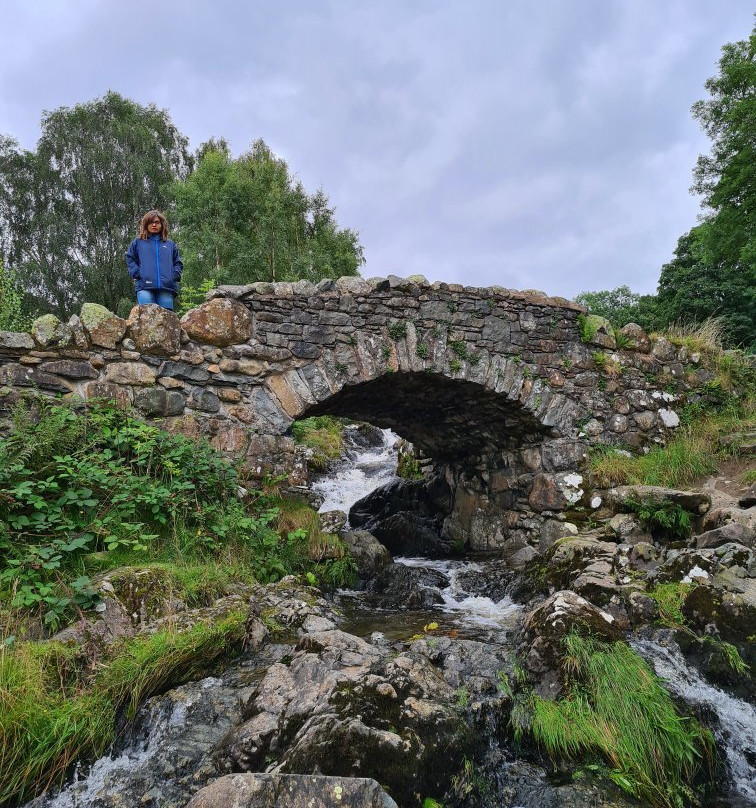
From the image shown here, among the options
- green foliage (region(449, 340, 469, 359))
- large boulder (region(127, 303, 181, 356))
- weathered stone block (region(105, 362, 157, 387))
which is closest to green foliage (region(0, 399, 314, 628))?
weathered stone block (region(105, 362, 157, 387))

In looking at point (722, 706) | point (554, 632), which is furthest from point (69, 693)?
point (722, 706)

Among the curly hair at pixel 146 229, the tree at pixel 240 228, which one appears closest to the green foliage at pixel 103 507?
the curly hair at pixel 146 229

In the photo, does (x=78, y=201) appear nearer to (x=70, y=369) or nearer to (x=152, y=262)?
(x=152, y=262)

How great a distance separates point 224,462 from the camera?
479 centimetres

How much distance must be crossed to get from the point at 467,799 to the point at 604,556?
3203 millimetres

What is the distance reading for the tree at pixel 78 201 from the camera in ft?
67.3

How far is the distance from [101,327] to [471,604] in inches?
184

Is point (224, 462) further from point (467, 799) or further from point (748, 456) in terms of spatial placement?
point (748, 456)

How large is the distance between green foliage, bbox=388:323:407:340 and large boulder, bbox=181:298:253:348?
158cm

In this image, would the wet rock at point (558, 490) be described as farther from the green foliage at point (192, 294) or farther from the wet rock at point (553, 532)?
the green foliage at point (192, 294)

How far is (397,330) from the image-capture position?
5.96 m

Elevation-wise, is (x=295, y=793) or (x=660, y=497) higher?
(x=660, y=497)

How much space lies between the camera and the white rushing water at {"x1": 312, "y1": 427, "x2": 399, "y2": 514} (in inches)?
390

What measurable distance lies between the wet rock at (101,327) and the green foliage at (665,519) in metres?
5.57
